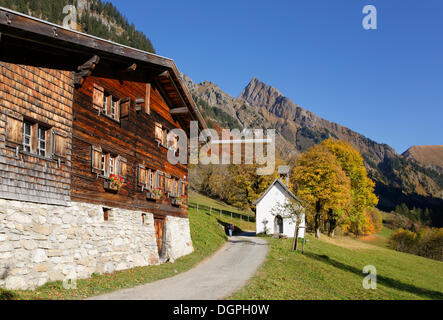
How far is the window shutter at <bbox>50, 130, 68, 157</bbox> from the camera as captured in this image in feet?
45.7

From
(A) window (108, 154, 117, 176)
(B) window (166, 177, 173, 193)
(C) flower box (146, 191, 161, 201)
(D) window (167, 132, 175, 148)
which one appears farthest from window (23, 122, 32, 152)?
(D) window (167, 132, 175, 148)

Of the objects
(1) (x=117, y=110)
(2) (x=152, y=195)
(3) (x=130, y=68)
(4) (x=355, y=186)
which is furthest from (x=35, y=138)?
(4) (x=355, y=186)

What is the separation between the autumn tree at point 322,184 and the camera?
1758 inches

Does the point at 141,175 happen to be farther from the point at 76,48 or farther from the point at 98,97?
the point at 76,48

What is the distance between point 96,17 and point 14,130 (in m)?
181

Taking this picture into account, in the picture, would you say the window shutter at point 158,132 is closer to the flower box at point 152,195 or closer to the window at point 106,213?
the flower box at point 152,195

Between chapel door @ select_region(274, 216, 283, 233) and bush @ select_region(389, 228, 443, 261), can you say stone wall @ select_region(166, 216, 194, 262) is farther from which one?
bush @ select_region(389, 228, 443, 261)

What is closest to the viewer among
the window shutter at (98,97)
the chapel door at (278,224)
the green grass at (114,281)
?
the green grass at (114,281)

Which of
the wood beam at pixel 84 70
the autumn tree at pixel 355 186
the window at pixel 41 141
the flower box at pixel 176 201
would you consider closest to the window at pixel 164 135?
the flower box at pixel 176 201

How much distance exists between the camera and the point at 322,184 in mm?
45344

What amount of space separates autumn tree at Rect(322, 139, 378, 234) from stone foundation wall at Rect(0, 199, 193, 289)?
37476 millimetres

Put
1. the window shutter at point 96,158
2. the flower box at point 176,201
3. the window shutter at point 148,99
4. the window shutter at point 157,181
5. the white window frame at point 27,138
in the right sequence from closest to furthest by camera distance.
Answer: the white window frame at point 27,138, the window shutter at point 96,158, the window shutter at point 148,99, the window shutter at point 157,181, the flower box at point 176,201

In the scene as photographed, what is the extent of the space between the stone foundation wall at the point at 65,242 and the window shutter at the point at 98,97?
4.37 metres
